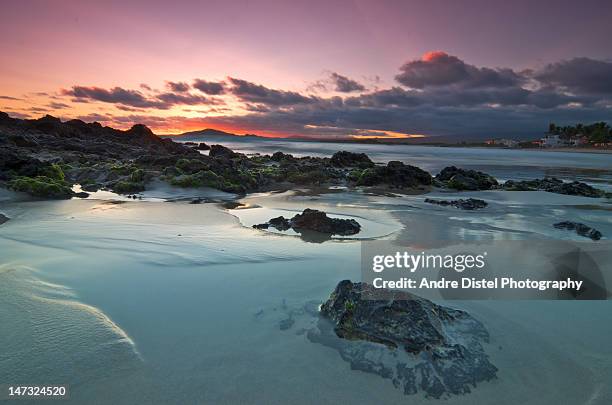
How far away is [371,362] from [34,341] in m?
2.76

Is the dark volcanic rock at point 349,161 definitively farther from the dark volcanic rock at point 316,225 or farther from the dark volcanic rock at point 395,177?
the dark volcanic rock at point 316,225

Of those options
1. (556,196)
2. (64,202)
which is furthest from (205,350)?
(556,196)

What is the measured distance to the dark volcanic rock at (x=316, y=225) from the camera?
24.2 ft

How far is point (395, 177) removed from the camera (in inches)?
635

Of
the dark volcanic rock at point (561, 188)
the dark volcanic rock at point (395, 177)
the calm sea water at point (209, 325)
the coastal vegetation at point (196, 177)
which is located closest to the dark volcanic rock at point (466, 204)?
the coastal vegetation at point (196, 177)

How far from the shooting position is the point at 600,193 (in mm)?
14742

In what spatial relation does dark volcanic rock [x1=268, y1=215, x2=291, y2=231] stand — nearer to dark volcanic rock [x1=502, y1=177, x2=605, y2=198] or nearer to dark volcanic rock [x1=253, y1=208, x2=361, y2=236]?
dark volcanic rock [x1=253, y1=208, x2=361, y2=236]

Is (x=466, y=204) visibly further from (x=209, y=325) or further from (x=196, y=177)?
(x=209, y=325)

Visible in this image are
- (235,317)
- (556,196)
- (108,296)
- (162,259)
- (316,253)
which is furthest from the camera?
(556,196)

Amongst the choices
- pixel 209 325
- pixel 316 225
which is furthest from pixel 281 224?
pixel 209 325

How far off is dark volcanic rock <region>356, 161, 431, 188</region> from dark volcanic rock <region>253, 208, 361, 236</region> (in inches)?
338

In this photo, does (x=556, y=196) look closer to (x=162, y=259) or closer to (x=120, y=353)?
(x=162, y=259)

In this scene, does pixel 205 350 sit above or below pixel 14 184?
below

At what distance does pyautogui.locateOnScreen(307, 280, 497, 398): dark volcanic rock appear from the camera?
287 centimetres
